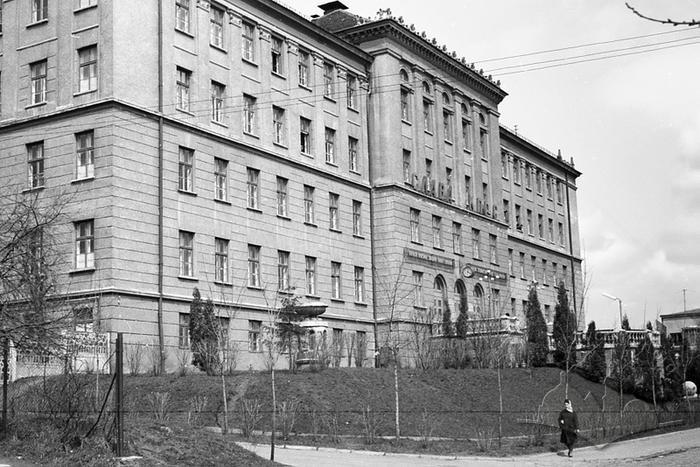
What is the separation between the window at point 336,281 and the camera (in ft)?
183

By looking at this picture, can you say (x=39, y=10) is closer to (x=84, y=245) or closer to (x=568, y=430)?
(x=84, y=245)

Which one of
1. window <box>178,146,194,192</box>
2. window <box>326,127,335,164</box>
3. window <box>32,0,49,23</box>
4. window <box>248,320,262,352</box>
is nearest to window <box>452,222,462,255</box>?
window <box>326,127,335,164</box>

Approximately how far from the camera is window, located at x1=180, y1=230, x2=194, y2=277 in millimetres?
45331

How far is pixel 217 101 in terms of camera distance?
48.8m

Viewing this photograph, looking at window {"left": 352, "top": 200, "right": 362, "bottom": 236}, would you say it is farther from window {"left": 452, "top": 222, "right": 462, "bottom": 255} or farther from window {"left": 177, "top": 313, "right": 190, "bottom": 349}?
window {"left": 177, "top": 313, "right": 190, "bottom": 349}

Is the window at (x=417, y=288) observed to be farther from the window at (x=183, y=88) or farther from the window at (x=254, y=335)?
the window at (x=183, y=88)

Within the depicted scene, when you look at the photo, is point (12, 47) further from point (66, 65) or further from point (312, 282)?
point (312, 282)

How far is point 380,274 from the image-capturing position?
59562 millimetres

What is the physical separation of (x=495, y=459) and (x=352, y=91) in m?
35.6

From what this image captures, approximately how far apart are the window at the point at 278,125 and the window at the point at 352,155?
7066mm

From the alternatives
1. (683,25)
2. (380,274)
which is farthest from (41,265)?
(380,274)

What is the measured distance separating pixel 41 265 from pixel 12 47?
2557 centimetres

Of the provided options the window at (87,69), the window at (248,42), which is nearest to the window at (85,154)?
the window at (87,69)

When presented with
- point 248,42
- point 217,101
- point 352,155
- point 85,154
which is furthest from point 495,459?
point 352,155
